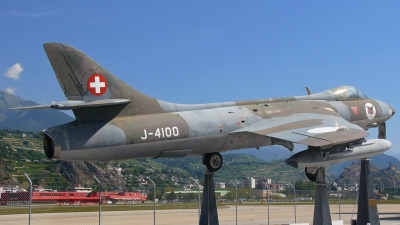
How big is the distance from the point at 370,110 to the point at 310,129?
15.2 feet

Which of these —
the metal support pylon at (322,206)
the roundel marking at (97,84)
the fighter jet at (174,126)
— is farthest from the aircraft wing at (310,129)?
the roundel marking at (97,84)

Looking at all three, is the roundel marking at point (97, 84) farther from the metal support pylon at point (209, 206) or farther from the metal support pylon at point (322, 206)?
the metal support pylon at point (322, 206)

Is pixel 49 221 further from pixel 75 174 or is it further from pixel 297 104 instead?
pixel 75 174

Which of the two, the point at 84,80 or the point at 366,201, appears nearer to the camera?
the point at 84,80

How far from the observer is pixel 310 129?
16422mm

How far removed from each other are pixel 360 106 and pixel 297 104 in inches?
118

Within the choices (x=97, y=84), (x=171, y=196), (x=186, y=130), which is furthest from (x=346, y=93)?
(x=97, y=84)

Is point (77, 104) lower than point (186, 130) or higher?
higher

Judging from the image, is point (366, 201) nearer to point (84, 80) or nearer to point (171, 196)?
point (171, 196)

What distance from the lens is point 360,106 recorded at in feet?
64.9

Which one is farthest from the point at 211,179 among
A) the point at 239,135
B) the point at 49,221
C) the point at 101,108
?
the point at 49,221

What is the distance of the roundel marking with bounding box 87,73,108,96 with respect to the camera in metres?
14.0

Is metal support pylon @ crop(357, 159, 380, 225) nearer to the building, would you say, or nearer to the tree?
the tree

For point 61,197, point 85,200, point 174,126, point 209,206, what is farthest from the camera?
point 85,200
